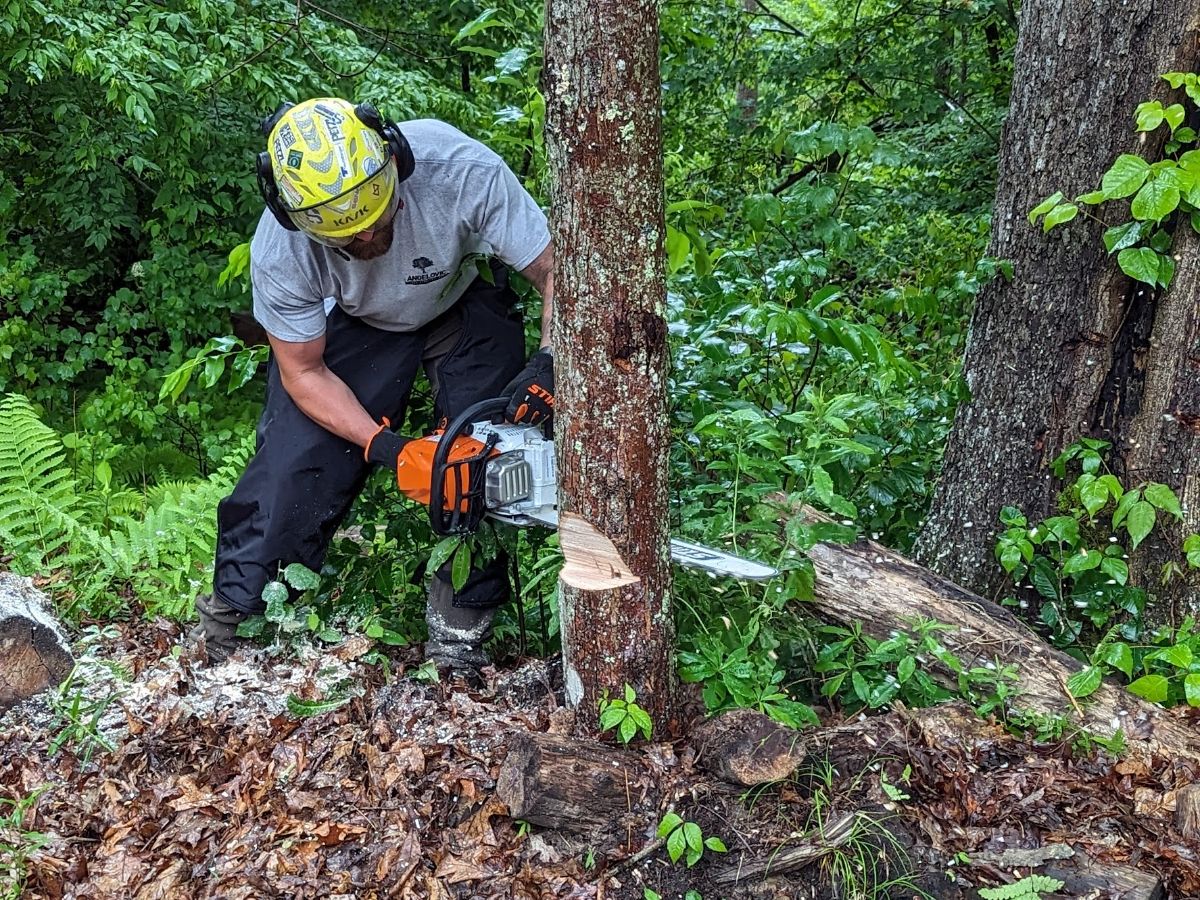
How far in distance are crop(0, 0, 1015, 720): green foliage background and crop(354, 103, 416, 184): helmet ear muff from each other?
428mm

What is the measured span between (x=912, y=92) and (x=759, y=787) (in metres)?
5.45

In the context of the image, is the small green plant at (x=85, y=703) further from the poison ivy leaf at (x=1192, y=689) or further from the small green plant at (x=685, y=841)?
the poison ivy leaf at (x=1192, y=689)

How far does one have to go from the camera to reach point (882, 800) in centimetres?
218

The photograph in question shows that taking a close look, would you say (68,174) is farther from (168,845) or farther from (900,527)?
(900,527)

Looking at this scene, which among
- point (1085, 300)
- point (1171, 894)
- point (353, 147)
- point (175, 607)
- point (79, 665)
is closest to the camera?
point (1171, 894)

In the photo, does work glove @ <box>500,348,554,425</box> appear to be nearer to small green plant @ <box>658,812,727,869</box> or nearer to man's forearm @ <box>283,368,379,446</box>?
man's forearm @ <box>283,368,379,446</box>

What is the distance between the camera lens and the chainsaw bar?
251 centimetres

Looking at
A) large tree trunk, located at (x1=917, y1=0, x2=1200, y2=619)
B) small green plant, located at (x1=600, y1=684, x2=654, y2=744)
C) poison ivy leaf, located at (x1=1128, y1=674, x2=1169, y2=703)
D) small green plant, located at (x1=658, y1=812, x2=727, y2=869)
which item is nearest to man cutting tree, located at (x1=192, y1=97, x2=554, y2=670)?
small green plant, located at (x1=600, y1=684, x2=654, y2=744)

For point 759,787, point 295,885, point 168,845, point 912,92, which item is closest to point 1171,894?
point 759,787

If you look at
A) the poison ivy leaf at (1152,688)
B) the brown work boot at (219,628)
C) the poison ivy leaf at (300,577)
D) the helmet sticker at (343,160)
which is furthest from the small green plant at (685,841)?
the helmet sticker at (343,160)

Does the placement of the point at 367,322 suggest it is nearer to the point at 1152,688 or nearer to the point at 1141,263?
the point at 1141,263

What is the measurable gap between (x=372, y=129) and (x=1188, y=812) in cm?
285

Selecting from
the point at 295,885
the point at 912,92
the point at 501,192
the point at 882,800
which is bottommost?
the point at 295,885

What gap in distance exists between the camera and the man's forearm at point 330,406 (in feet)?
10.0
